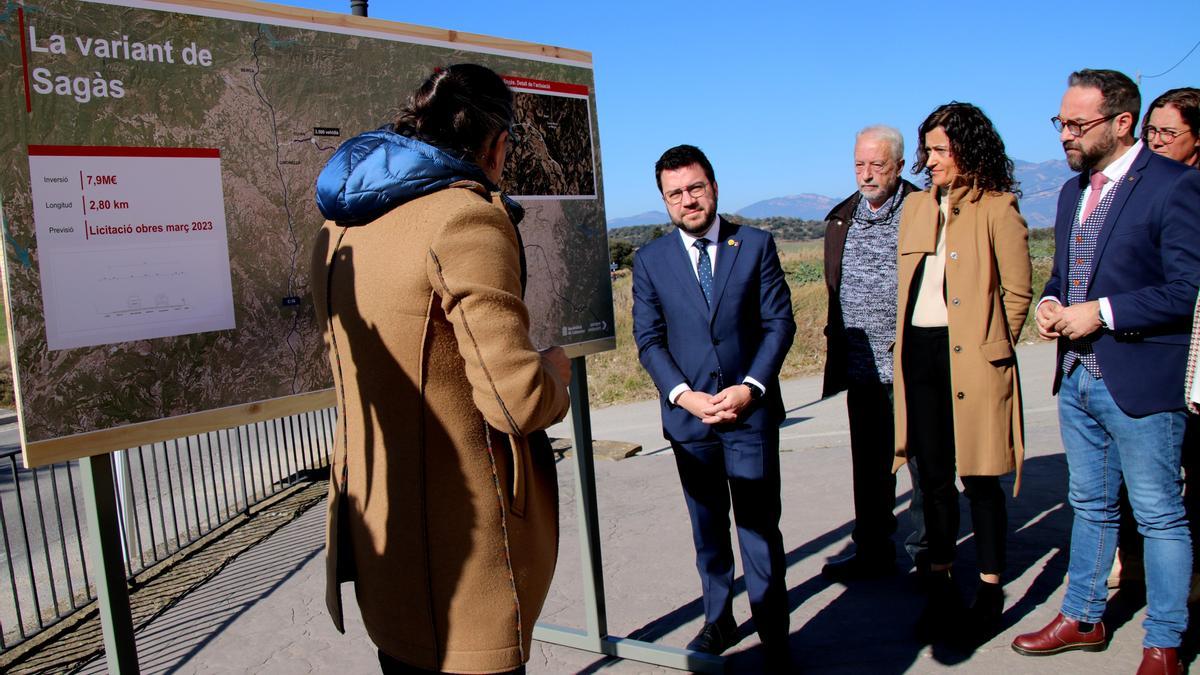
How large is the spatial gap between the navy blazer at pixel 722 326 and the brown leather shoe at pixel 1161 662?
1.56m

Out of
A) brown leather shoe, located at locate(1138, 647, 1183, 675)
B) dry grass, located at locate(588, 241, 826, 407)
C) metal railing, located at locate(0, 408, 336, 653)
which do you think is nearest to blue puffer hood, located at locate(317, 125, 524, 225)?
brown leather shoe, located at locate(1138, 647, 1183, 675)

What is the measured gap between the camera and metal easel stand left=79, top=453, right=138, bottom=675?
94.0 inches

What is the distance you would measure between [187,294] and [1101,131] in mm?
3106

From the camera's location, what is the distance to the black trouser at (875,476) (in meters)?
4.59

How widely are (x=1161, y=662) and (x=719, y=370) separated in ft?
6.21

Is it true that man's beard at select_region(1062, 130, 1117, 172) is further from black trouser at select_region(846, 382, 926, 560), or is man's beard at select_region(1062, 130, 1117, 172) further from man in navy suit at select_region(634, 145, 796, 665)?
black trouser at select_region(846, 382, 926, 560)

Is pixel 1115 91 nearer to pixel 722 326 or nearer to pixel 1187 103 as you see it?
pixel 1187 103

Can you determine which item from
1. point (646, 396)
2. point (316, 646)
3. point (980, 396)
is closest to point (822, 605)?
point (980, 396)

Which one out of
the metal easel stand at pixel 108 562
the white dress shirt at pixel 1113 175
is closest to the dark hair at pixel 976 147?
the white dress shirt at pixel 1113 175

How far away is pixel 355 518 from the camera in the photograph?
7.00 ft

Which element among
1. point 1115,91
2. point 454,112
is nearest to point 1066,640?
point 1115,91

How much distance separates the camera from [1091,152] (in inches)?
134

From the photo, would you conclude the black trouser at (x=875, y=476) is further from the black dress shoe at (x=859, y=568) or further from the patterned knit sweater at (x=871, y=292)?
the patterned knit sweater at (x=871, y=292)

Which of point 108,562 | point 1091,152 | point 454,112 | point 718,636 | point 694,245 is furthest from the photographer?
point 718,636
